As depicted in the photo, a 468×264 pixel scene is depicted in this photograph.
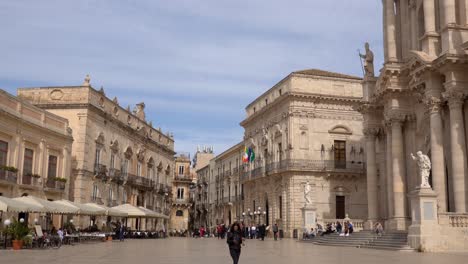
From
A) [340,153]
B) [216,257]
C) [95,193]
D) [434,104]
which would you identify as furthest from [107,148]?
[216,257]

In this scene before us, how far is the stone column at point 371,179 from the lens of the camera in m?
28.0

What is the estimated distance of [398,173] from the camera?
25234mm

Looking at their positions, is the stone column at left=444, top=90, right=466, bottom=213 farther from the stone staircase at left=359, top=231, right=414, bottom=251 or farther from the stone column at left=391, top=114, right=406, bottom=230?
the stone column at left=391, top=114, right=406, bottom=230

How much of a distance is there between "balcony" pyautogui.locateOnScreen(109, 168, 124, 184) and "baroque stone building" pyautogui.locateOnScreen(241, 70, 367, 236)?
452 inches

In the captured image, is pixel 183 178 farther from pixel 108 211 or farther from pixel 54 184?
pixel 108 211

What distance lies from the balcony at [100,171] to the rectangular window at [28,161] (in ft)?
27.6

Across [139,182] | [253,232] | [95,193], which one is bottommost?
[253,232]

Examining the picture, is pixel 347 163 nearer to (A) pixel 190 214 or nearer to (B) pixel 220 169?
(B) pixel 220 169

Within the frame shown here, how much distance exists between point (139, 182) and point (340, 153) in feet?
56.7

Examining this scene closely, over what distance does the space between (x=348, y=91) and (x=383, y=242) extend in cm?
2202

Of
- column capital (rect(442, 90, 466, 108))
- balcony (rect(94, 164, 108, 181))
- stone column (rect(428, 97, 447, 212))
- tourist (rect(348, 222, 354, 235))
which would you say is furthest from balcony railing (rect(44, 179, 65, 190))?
column capital (rect(442, 90, 466, 108))

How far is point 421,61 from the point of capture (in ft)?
74.5

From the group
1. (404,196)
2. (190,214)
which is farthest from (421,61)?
(190,214)

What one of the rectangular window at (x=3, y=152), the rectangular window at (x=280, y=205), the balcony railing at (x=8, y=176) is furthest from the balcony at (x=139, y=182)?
the rectangular window at (x=3, y=152)
